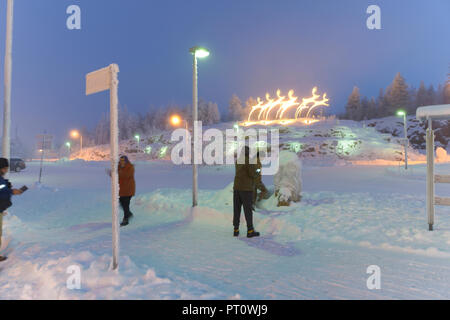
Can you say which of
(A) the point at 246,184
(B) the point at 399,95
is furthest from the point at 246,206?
(B) the point at 399,95

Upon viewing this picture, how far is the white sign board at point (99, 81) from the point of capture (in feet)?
13.6

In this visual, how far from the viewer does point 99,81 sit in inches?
168

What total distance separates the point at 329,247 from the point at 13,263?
5.43m

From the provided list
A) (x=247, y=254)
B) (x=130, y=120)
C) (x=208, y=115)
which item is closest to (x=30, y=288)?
(x=247, y=254)

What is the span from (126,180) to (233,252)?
398cm

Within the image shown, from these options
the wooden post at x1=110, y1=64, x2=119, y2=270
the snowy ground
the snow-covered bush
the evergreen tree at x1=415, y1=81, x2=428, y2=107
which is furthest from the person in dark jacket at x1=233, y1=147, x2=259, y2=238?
the evergreen tree at x1=415, y1=81, x2=428, y2=107

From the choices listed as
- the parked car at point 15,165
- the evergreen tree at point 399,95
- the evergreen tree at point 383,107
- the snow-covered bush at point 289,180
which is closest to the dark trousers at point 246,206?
the snow-covered bush at point 289,180

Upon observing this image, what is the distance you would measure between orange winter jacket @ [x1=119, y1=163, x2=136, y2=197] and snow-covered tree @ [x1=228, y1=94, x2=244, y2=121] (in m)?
99.5

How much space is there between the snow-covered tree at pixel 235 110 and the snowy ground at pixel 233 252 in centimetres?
9819

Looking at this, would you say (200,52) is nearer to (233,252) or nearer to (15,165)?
(233,252)

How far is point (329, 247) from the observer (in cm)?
592

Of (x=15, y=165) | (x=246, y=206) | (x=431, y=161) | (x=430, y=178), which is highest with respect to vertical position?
(x=431, y=161)

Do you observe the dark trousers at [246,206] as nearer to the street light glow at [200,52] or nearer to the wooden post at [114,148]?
the wooden post at [114,148]
